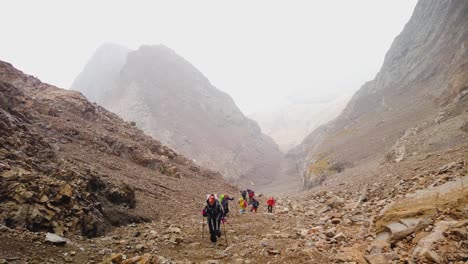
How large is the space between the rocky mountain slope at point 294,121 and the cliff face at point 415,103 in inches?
1997

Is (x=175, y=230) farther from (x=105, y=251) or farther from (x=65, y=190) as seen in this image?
(x=65, y=190)

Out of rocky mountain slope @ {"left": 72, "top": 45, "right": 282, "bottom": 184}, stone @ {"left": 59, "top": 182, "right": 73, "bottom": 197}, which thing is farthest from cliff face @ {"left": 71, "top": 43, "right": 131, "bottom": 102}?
stone @ {"left": 59, "top": 182, "right": 73, "bottom": 197}

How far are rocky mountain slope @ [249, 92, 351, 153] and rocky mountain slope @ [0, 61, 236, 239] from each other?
272ft

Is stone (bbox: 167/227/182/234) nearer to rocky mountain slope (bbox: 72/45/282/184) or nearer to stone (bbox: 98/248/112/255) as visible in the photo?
stone (bbox: 98/248/112/255)

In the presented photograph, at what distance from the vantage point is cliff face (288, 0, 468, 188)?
31.0 metres

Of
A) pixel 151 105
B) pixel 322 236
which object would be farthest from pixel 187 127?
pixel 322 236

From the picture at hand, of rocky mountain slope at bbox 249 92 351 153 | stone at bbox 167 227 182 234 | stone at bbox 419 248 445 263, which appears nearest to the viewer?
stone at bbox 419 248 445 263

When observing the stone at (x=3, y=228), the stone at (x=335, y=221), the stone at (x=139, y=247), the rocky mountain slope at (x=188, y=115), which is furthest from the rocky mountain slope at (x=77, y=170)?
the rocky mountain slope at (x=188, y=115)

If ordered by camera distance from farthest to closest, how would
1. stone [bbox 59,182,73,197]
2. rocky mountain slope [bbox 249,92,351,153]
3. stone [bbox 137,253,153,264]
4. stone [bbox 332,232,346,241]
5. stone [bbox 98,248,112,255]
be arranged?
rocky mountain slope [bbox 249,92,351,153], stone [bbox 59,182,73,197], stone [bbox 332,232,346,241], stone [bbox 98,248,112,255], stone [bbox 137,253,153,264]

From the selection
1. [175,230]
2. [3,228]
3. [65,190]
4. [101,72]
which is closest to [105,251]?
[3,228]

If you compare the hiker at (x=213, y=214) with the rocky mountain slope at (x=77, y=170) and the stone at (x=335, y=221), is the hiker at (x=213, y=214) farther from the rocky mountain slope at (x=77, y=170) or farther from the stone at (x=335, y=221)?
the stone at (x=335, y=221)

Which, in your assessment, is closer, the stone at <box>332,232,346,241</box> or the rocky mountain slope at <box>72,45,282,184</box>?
the stone at <box>332,232,346,241</box>

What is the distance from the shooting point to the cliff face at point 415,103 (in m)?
31.0

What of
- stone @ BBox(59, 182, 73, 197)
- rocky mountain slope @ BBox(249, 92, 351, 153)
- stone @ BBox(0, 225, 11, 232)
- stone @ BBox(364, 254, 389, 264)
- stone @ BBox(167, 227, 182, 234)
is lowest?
stone @ BBox(364, 254, 389, 264)
